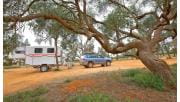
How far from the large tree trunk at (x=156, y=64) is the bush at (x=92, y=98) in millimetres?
1849

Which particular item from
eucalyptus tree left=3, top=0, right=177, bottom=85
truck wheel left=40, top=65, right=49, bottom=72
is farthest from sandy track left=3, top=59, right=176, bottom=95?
eucalyptus tree left=3, top=0, right=177, bottom=85

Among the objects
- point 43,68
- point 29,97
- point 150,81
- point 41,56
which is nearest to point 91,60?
point 43,68

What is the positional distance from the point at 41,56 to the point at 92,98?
15.7 meters

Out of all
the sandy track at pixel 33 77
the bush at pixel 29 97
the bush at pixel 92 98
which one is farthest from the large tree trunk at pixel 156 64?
the sandy track at pixel 33 77

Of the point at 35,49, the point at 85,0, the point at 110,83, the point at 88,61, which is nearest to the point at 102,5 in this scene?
the point at 85,0

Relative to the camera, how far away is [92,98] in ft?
28.1

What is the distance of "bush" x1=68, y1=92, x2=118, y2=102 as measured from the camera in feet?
27.8

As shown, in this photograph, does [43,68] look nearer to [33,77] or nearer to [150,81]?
[33,77]

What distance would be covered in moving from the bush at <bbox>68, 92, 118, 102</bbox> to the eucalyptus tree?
4.59ft

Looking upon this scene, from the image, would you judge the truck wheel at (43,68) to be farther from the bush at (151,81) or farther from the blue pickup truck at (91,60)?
the bush at (151,81)

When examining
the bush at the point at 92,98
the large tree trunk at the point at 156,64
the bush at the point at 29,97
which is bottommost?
the bush at the point at 29,97

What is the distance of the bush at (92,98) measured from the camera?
848cm

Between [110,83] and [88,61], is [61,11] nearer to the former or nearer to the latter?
[110,83]

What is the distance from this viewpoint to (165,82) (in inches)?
400
